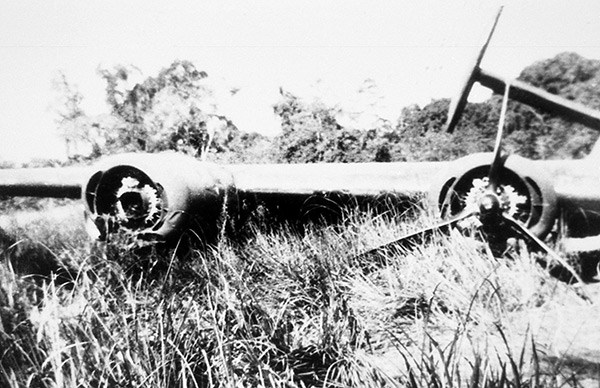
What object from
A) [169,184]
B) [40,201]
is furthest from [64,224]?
[40,201]

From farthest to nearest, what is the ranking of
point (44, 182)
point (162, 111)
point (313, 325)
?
point (162, 111)
point (44, 182)
point (313, 325)

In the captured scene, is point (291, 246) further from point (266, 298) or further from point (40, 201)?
point (40, 201)

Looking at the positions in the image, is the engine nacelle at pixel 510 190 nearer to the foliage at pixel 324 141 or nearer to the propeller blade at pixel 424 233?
the propeller blade at pixel 424 233

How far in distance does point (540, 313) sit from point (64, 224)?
17.2 feet

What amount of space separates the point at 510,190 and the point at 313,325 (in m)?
1.63

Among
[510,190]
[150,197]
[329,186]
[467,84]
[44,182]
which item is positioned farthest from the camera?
[44,182]

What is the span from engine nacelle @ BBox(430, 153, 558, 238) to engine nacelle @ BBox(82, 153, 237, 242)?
5.20 feet

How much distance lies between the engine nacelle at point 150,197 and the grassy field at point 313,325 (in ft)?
0.81

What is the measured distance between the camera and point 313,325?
2043 mm

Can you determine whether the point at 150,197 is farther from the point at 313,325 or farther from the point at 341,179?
the point at 341,179

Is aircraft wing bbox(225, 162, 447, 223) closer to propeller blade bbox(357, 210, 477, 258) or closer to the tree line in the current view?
propeller blade bbox(357, 210, 477, 258)

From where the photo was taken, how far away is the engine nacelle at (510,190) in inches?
96.2

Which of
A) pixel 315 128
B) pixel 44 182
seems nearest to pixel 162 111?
pixel 315 128

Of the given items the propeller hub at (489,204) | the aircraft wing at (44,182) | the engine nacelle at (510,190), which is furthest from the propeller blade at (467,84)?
the aircraft wing at (44,182)
